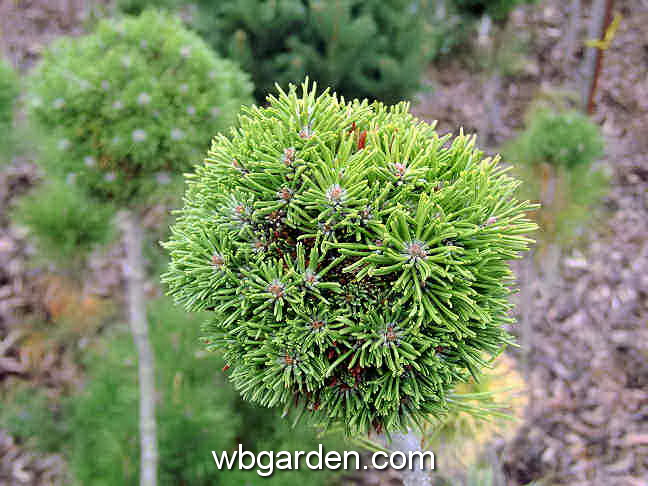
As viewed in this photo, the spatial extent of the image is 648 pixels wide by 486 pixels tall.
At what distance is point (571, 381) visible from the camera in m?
2.84

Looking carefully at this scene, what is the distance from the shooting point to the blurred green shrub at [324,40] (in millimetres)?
2475

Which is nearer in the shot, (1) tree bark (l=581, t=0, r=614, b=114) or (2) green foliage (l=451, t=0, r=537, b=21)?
(1) tree bark (l=581, t=0, r=614, b=114)

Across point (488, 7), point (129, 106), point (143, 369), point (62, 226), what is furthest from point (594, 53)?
point (62, 226)

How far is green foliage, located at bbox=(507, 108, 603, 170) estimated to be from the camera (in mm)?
2129

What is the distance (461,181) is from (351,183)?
0.19m

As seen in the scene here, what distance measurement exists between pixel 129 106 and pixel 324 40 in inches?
57.3

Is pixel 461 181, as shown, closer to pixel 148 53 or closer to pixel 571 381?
pixel 148 53

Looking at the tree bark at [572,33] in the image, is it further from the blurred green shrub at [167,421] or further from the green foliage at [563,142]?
the blurred green shrub at [167,421]

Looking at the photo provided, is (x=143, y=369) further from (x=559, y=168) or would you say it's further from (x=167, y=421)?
(x=559, y=168)

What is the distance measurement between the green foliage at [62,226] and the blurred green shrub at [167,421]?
0.49 meters

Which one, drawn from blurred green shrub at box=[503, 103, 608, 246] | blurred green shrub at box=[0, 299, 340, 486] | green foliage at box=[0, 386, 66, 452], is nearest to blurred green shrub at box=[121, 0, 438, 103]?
blurred green shrub at box=[503, 103, 608, 246]

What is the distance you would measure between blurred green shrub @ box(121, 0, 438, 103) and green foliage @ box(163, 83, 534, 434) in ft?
5.59

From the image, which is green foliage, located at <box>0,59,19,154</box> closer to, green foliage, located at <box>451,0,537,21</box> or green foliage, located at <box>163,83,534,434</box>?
green foliage, located at <box>163,83,534,434</box>

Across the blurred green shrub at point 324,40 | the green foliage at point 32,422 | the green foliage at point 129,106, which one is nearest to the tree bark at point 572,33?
the blurred green shrub at point 324,40
